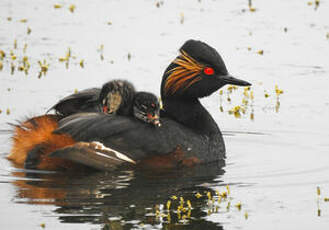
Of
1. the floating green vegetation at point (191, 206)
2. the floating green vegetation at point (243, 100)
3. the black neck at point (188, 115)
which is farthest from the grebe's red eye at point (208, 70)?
the floating green vegetation at point (243, 100)

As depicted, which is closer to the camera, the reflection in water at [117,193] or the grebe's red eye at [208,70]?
the reflection in water at [117,193]

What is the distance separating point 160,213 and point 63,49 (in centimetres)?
827

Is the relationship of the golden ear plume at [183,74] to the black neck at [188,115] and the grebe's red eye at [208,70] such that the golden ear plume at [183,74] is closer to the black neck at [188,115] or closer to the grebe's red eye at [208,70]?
the grebe's red eye at [208,70]

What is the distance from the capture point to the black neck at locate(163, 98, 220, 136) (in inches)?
413

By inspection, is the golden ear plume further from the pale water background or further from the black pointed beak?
the pale water background

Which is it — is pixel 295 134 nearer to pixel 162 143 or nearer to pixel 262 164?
pixel 262 164

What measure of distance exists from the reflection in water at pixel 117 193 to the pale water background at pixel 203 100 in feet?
0.06

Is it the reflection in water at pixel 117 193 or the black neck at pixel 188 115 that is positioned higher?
the black neck at pixel 188 115

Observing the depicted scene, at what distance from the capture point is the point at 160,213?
26.9 ft

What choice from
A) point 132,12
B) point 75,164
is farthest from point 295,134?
point 132,12

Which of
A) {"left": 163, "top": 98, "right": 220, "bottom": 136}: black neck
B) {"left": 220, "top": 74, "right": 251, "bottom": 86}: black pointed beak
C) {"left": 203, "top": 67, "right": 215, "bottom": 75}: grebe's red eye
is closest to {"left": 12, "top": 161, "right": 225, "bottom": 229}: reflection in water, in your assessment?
{"left": 163, "top": 98, "right": 220, "bottom": 136}: black neck

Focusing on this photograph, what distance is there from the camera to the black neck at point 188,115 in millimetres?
10500

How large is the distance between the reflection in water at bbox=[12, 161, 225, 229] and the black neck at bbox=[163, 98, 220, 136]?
19.1 inches

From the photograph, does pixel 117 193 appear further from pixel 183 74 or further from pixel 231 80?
pixel 231 80
